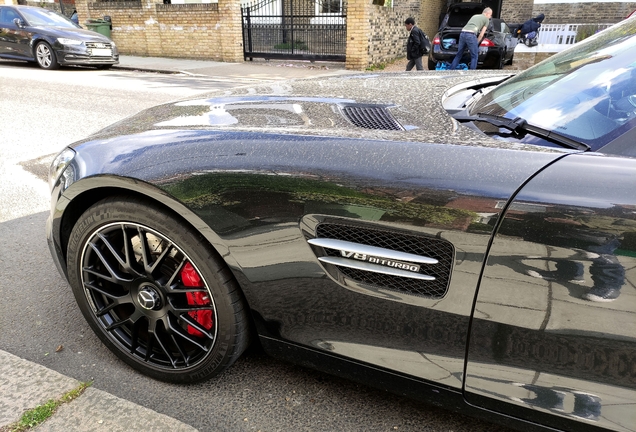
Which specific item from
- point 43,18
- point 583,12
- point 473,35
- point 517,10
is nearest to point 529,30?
point 583,12

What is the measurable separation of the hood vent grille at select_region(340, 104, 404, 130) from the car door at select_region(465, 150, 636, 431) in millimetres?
599

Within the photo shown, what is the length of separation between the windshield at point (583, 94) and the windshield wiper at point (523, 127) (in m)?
0.02

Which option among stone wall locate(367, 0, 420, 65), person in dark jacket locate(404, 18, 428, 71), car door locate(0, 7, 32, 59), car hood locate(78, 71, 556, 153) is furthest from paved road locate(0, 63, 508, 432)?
stone wall locate(367, 0, 420, 65)

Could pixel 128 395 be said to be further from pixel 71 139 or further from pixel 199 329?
pixel 71 139

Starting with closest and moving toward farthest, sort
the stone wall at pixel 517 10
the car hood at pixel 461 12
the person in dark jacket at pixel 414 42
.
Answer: the person in dark jacket at pixel 414 42 < the car hood at pixel 461 12 < the stone wall at pixel 517 10

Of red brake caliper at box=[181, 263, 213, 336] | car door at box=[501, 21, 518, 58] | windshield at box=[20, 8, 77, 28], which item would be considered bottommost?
red brake caliper at box=[181, 263, 213, 336]

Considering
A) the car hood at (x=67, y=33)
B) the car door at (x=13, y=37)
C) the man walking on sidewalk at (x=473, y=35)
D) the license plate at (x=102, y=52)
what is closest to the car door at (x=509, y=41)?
the man walking on sidewalk at (x=473, y=35)

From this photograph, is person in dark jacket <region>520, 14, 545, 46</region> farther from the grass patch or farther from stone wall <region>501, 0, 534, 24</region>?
the grass patch

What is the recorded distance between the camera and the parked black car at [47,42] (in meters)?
12.3

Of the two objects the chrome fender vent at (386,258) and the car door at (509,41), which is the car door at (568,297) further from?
the car door at (509,41)

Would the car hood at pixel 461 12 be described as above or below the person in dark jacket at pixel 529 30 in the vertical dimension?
above

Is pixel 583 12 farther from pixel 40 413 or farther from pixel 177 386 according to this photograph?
pixel 40 413

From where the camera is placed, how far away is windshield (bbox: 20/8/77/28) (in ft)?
42.2

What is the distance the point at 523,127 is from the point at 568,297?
0.64m
